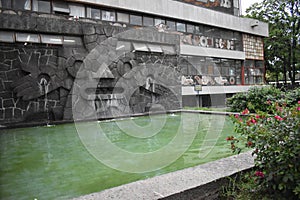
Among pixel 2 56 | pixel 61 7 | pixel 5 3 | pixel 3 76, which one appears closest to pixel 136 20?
pixel 61 7

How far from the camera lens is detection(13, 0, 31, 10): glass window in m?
9.92

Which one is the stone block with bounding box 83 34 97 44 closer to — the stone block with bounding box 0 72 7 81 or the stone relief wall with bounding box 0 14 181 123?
the stone relief wall with bounding box 0 14 181 123

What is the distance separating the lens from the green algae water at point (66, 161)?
265 centimetres

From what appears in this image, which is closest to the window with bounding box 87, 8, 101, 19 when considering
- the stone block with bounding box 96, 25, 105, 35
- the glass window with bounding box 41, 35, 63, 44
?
the stone block with bounding box 96, 25, 105, 35

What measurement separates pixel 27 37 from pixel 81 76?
195 cm

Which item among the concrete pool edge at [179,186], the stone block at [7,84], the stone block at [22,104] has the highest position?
the stone block at [7,84]

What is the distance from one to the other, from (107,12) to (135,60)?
5.36 m

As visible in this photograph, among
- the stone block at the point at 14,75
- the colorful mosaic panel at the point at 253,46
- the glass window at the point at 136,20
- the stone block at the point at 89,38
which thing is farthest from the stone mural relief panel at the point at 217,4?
the stone block at the point at 14,75

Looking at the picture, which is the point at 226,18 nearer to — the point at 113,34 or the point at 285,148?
the point at 113,34

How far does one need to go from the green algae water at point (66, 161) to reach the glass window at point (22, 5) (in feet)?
20.2

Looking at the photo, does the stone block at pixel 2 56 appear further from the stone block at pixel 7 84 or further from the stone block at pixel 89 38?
the stone block at pixel 89 38

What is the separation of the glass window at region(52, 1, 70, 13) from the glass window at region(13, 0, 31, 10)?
1.19m

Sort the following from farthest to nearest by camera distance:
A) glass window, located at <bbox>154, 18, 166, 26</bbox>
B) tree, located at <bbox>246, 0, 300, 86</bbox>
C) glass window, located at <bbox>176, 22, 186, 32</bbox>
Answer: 1. tree, located at <bbox>246, 0, 300, 86</bbox>
2. glass window, located at <bbox>176, 22, 186, 32</bbox>
3. glass window, located at <bbox>154, 18, 166, 26</bbox>

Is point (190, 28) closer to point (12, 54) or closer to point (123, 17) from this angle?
point (123, 17)
